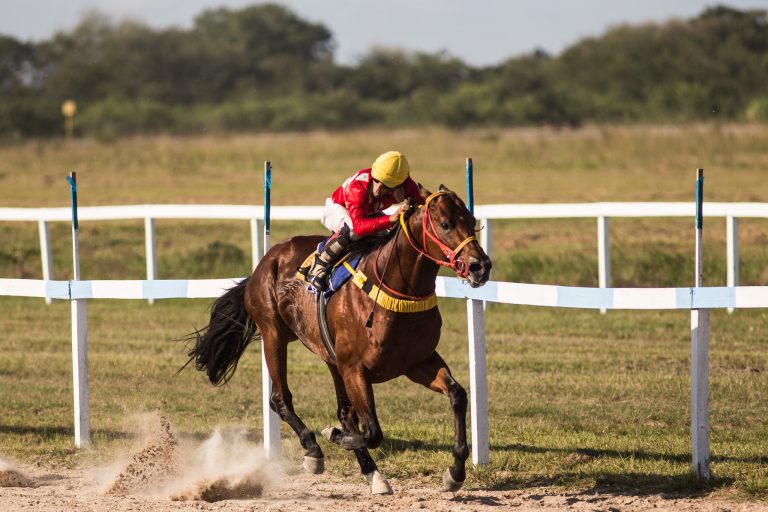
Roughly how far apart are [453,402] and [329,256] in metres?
1.14

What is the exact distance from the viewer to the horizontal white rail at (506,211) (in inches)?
467

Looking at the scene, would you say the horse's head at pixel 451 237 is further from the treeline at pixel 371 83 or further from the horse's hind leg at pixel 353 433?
the treeline at pixel 371 83

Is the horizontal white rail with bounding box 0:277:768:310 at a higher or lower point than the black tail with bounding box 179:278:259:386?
higher

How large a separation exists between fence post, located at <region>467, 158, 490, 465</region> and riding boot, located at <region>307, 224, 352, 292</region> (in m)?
0.78

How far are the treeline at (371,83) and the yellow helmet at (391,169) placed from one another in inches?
1066

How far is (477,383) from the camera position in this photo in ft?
23.1

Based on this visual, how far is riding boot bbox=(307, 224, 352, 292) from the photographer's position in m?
6.80

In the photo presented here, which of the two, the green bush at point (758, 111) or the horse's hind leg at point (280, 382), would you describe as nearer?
the horse's hind leg at point (280, 382)

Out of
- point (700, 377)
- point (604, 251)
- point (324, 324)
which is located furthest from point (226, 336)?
point (604, 251)

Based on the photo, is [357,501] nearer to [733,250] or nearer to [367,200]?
[367,200]

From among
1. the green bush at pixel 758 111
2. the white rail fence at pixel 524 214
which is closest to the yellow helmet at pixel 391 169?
the white rail fence at pixel 524 214

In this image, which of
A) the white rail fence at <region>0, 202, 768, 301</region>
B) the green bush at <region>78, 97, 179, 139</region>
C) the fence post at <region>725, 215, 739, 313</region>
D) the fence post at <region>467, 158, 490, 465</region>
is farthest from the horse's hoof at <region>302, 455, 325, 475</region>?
the green bush at <region>78, 97, 179, 139</region>

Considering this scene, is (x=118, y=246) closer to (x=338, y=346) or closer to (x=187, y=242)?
(x=187, y=242)

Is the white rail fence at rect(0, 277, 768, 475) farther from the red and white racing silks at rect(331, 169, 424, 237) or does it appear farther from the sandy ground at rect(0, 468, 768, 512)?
the red and white racing silks at rect(331, 169, 424, 237)
